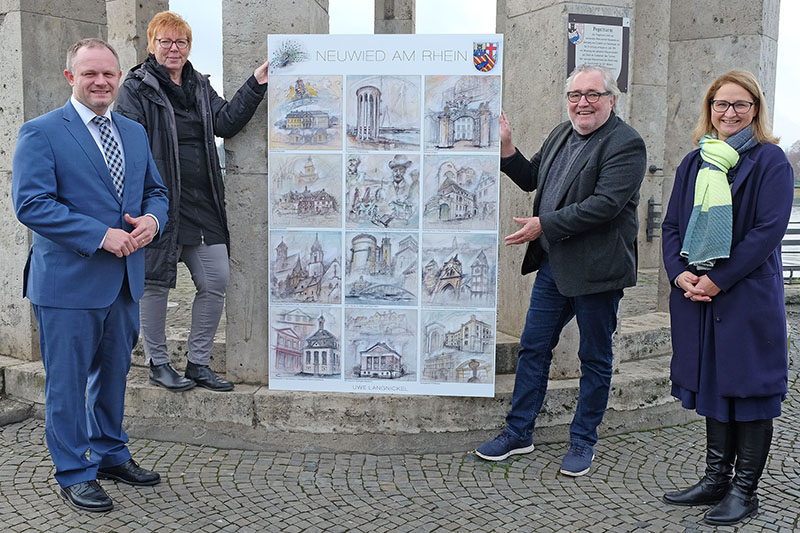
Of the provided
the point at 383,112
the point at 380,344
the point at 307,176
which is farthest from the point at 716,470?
the point at 307,176

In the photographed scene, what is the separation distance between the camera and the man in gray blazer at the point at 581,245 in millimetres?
3756

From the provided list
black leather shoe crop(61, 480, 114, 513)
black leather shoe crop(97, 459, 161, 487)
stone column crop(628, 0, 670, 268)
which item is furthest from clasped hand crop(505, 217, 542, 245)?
stone column crop(628, 0, 670, 268)

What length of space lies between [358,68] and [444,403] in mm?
1957

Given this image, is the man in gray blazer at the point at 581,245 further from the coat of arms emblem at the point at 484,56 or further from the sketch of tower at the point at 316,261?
the sketch of tower at the point at 316,261

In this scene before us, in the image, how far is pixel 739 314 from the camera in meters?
3.46

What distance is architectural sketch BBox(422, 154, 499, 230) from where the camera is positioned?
417 cm

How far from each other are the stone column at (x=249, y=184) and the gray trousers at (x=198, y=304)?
0.50 ft

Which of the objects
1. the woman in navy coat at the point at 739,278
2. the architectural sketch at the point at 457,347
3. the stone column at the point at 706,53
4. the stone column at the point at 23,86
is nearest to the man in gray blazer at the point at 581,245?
→ the architectural sketch at the point at 457,347

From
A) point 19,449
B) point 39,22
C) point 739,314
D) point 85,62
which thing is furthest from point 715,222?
point 39,22

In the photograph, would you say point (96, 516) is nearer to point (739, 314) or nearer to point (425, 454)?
point (425, 454)

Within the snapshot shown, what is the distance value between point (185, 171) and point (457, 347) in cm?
184

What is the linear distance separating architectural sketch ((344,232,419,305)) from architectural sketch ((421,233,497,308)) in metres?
0.08

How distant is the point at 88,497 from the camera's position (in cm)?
354

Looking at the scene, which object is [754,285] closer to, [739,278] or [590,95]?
[739,278]
